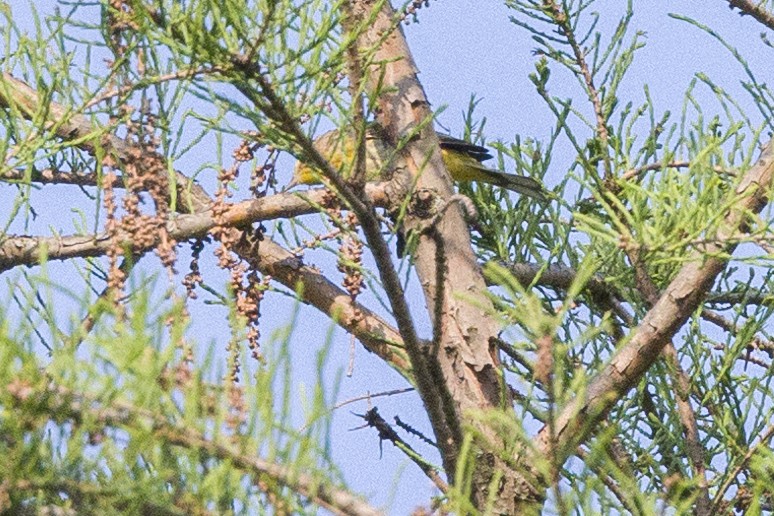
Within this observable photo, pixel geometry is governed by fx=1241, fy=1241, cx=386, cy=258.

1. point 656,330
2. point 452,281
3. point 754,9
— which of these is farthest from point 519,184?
point 656,330

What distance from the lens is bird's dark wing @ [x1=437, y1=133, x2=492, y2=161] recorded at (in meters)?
4.25

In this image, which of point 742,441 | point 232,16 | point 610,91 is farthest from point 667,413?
point 232,16

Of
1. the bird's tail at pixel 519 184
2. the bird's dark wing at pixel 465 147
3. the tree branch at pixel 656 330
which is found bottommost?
the tree branch at pixel 656 330

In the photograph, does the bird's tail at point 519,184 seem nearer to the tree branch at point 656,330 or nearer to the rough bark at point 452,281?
the rough bark at point 452,281

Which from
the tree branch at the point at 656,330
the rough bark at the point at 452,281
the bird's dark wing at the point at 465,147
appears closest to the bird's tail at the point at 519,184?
the bird's dark wing at the point at 465,147

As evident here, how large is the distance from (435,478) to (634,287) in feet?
3.01

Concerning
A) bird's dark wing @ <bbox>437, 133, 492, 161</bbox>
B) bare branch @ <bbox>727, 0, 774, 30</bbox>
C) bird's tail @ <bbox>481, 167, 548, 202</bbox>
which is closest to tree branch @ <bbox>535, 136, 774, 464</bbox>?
bare branch @ <bbox>727, 0, 774, 30</bbox>

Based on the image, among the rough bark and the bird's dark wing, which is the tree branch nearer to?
the rough bark

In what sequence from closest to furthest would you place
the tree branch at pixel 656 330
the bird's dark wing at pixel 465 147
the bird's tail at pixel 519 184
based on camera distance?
the tree branch at pixel 656 330, the bird's tail at pixel 519 184, the bird's dark wing at pixel 465 147

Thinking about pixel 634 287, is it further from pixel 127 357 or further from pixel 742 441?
pixel 127 357

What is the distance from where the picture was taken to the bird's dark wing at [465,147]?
14.0ft

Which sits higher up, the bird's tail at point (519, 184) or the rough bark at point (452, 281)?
the bird's tail at point (519, 184)

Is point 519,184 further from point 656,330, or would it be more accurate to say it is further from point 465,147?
point 656,330

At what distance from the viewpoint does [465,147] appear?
4.32m
